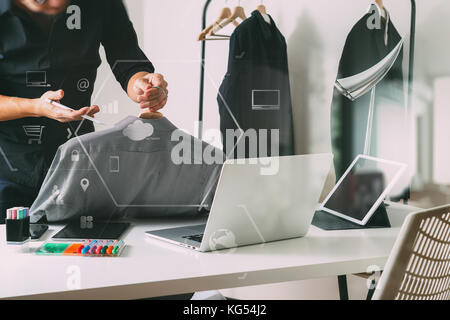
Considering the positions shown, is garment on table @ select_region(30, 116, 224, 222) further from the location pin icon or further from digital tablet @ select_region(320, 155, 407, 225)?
digital tablet @ select_region(320, 155, 407, 225)

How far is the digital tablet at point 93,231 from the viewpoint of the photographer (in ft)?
3.46

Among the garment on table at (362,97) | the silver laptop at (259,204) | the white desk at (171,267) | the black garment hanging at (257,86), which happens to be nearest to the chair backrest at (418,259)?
the white desk at (171,267)

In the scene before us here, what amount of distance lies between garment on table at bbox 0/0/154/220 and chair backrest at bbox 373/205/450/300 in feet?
4.29

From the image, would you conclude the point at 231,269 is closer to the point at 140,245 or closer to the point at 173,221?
the point at 140,245

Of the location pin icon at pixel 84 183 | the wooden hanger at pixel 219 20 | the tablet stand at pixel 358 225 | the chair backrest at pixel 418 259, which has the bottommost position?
the tablet stand at pixel 358 225

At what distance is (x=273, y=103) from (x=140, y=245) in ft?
3.72

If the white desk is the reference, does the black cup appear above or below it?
above

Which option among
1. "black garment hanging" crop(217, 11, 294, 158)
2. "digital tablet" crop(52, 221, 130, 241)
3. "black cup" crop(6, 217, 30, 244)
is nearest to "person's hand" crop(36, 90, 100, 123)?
"black garment hanging" crop(217, 11, 294, 158)

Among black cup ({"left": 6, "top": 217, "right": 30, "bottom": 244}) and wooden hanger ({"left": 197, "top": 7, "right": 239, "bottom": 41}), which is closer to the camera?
black cup ({"left": 6, "top": 217, "right": 30, "bottom": 244})

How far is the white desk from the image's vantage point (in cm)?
79

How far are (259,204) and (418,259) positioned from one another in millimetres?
358

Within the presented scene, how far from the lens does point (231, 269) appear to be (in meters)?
0.88

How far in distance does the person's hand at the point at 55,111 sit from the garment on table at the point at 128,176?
598mm

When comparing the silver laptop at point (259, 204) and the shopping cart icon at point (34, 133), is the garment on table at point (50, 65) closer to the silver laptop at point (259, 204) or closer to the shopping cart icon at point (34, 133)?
the shopping cart icon at point (34, 133)
